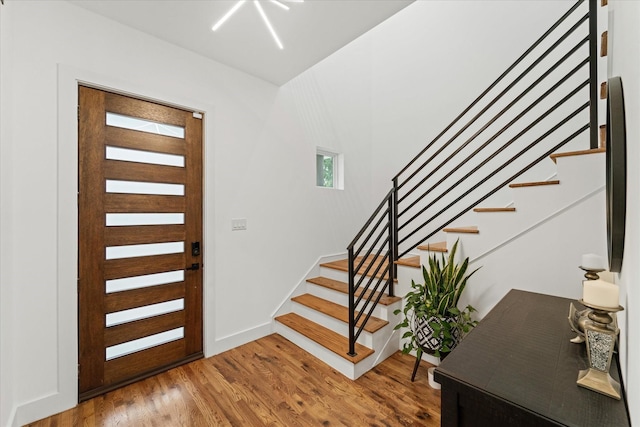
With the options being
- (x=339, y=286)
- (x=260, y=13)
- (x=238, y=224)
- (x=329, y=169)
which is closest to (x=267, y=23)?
(x=260, y=13)

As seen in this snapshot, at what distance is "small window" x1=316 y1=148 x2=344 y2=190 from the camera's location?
3.82 metres

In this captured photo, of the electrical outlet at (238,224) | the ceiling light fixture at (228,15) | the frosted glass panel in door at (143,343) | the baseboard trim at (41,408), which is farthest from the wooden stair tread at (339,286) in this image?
the ceiling light fixture at (228,15)

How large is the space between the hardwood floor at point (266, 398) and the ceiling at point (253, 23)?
9.11 feet

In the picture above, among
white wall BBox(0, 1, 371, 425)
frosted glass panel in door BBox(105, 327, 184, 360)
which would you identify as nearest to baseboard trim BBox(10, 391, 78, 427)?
white wall BBox(0, 1, 371, 425)

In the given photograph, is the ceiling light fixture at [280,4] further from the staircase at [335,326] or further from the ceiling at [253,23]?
the staircase at [335,326]

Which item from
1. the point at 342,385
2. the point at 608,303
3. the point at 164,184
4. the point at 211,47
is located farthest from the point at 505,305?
the point at 211,47

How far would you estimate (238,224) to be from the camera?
277 centimetres

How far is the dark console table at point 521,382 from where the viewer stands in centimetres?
76

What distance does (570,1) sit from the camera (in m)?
A: 2.73

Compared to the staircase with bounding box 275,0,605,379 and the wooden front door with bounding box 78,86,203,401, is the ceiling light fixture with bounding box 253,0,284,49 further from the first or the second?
the staircase with bounding box 275,0,605,379

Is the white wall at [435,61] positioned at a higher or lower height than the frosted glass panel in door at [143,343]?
higher

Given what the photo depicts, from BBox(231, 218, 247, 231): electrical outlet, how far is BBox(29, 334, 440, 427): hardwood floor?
123 centimetres

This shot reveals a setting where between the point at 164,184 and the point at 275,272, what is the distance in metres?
1.47

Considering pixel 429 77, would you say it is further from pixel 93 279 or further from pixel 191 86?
pixel 93 279
